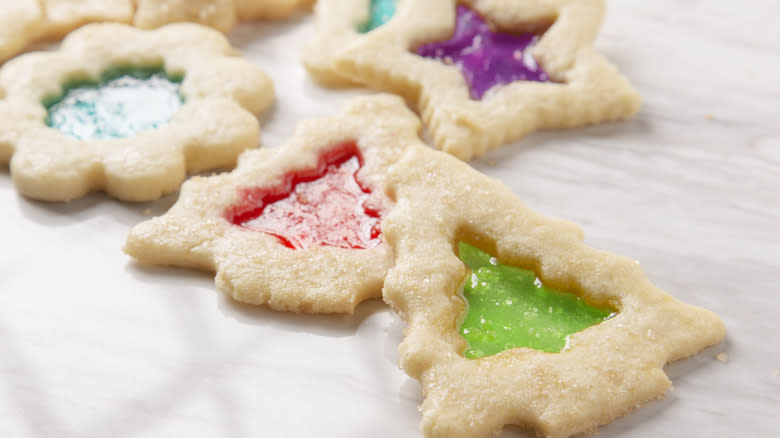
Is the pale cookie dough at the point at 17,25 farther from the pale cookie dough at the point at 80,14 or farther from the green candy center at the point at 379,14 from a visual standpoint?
the green candy center at the point at 379,14

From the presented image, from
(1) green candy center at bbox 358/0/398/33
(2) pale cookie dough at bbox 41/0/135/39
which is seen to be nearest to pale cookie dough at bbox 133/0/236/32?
(2) pale cookie dough at bbox 41/0/135/39

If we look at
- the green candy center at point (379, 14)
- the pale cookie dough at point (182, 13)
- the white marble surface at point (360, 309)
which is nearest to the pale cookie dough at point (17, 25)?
the pale cookie dough at point (182, 13)

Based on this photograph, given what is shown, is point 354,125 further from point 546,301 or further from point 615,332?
point 615,332

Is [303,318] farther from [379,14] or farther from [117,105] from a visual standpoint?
[379,14]

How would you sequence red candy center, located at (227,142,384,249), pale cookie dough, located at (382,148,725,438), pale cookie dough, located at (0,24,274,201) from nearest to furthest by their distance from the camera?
pale cookie dough, located at (382,148,725,438)
red candy center, located at (227,142,384,249)
pale cookie dough, located at (0,24,274,201)

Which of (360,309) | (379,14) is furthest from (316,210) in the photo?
(379,14)

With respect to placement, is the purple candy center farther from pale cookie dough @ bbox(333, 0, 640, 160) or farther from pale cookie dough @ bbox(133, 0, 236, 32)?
pale cookie dough @ bbox(133, 0, 236, 32)

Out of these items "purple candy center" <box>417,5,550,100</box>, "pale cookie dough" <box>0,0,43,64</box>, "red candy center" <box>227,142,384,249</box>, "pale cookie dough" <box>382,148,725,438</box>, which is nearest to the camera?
"pale cookie dough" <box>382,148,725,438</box>

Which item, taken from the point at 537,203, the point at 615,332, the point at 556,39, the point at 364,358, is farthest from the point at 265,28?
the point at 615,332
